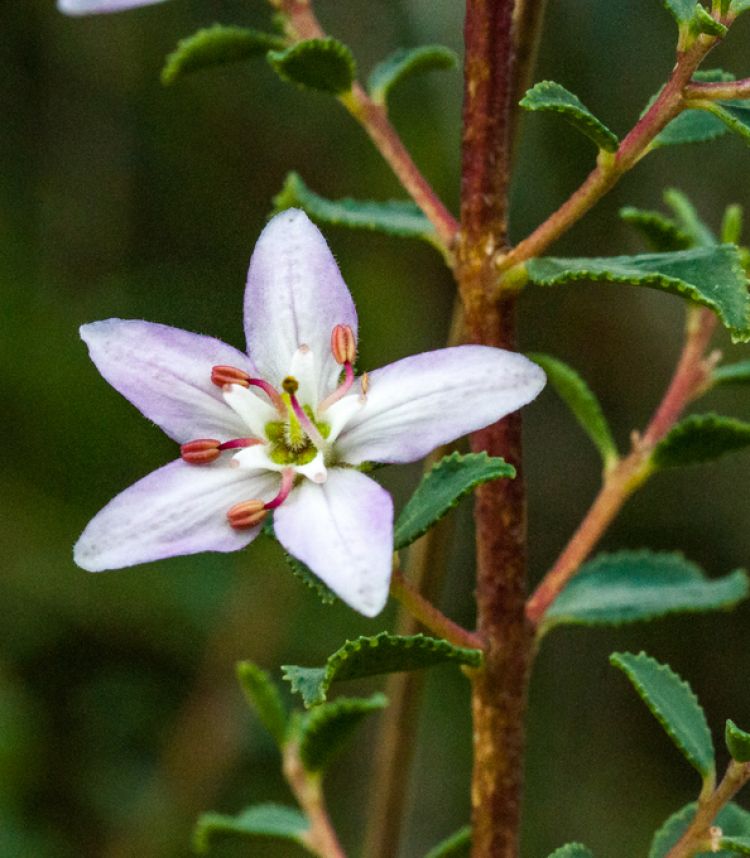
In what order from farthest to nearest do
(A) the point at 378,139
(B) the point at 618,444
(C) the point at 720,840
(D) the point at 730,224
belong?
(B) the point at 618,444 < (D) the point at 730,224 < (A) the point at 378,139 < (C) the point at 720,840

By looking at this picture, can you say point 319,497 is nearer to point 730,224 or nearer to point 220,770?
point 730,224

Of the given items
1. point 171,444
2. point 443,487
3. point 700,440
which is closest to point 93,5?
point 443,487

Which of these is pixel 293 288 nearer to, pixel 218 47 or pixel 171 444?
pixel 218 47

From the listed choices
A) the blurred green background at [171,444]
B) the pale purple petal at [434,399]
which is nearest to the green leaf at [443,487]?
the pale purple petal at [434,399]

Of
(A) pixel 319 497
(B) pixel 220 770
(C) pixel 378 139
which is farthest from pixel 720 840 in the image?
(B) pixel 220 770

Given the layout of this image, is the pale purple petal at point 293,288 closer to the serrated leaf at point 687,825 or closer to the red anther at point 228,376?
the red anther at point 228,376

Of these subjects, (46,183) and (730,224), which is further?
(46,183)

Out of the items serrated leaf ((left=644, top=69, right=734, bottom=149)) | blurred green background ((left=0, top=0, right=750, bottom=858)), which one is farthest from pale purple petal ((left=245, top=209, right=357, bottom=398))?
blurred green background ((left=0, top=0, right=750, bottom=858))
